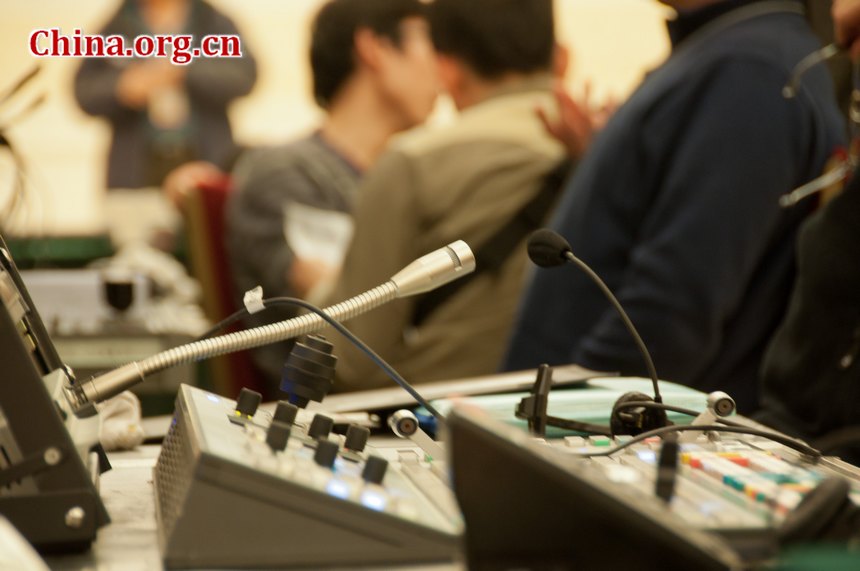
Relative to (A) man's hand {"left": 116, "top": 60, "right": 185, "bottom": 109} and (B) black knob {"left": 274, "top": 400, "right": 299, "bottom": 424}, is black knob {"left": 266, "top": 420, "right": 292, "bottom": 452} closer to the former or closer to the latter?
(B) black knob {"left": 274, "top": 400, "right": 299, "bottom": 424}

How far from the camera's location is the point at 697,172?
1.55 metres

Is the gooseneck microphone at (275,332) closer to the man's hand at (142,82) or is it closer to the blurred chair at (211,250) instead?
the blurred chair at (211,250)

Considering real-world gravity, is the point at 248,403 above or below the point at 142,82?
above

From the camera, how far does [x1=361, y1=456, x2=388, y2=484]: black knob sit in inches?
27.7

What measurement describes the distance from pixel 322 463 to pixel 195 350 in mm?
227

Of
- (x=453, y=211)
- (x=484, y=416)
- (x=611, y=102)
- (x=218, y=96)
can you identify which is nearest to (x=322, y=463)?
(x=484, y=416)

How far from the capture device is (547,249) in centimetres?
100

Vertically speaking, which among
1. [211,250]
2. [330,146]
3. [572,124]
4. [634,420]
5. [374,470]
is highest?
[374,470]

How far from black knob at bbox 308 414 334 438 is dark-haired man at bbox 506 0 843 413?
0.85 metres

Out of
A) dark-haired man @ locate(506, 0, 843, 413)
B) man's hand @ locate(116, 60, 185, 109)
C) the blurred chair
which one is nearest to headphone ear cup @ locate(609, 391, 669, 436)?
dark-haired man @ locate(506, 0, 843, 413)

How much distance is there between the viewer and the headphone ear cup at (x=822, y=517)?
0.57 m

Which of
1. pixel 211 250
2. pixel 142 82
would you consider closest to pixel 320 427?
pixel 211 250

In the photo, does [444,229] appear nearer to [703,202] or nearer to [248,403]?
A: [703,202]

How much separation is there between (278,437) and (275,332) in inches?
8.0
